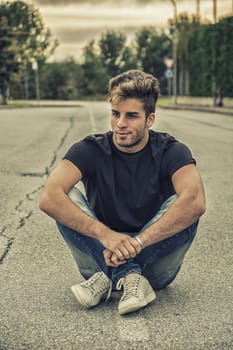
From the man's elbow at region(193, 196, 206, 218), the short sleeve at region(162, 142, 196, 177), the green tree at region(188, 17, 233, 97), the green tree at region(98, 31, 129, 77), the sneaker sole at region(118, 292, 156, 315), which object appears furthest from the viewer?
the green tree at region(98, 31, 129, 77)

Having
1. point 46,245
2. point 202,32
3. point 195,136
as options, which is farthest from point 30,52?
point 46,245

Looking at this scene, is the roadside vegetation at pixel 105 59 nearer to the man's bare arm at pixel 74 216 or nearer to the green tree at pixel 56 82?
the green tree at pixel 56 82

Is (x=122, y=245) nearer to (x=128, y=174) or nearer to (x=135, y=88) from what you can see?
(x=128, y=174)

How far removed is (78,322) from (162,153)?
45.5 inches

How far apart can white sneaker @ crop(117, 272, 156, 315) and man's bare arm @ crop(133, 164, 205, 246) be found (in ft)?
0.78

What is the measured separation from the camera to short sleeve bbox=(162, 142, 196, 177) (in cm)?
405

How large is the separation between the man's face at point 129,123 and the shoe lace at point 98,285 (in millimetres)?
821

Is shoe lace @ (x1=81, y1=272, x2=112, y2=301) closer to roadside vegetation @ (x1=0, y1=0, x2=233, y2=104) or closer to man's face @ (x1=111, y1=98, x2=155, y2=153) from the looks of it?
man's face @ (x1=111, y1=98, x2=155, y2=153)

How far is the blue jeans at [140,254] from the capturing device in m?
4.03

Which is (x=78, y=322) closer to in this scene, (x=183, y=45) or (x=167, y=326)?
(x=167, y=326)

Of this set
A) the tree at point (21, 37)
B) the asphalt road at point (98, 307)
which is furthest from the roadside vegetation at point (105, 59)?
the asphalt road at point (98, 307)

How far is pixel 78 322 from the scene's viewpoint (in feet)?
12.4

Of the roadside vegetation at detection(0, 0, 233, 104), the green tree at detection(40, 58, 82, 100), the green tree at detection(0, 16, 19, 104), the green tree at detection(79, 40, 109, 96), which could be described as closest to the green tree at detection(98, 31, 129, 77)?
the roadside vegetation at detection(0, 0, 233, 104)

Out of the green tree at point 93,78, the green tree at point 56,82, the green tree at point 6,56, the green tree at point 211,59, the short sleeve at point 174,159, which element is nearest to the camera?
the short sleeve at point 174,159
